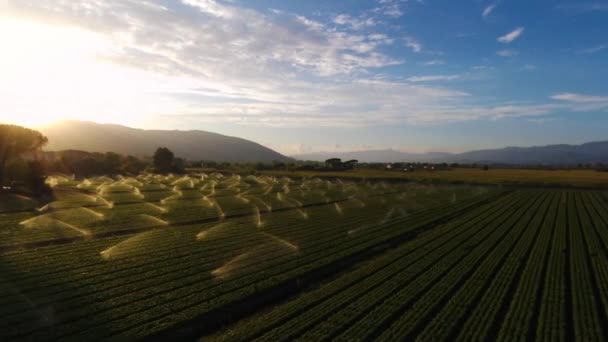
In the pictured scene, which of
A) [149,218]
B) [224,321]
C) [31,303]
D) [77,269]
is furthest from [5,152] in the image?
[224,321]

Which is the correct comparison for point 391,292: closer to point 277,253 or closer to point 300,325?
point 300,325

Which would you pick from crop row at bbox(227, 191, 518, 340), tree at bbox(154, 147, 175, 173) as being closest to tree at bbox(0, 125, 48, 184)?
tree at bbox(154, 147, 175, 173)

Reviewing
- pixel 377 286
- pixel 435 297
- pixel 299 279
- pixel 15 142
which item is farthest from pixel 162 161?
pixel 435 297

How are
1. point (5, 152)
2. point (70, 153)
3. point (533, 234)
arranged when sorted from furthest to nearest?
1. point (70, 153)
2. point (5, 152)
3. point (533, 234)

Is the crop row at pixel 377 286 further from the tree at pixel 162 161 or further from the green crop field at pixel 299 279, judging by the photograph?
the tree at pixel 162 161

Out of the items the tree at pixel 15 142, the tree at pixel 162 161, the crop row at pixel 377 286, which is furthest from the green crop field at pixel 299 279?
the tree at pixel 162 161

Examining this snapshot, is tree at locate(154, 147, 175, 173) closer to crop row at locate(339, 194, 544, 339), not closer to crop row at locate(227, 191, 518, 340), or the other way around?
crop row at locate(227, 191, 518, 340)

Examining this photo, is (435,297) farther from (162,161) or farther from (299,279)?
(162,161)
